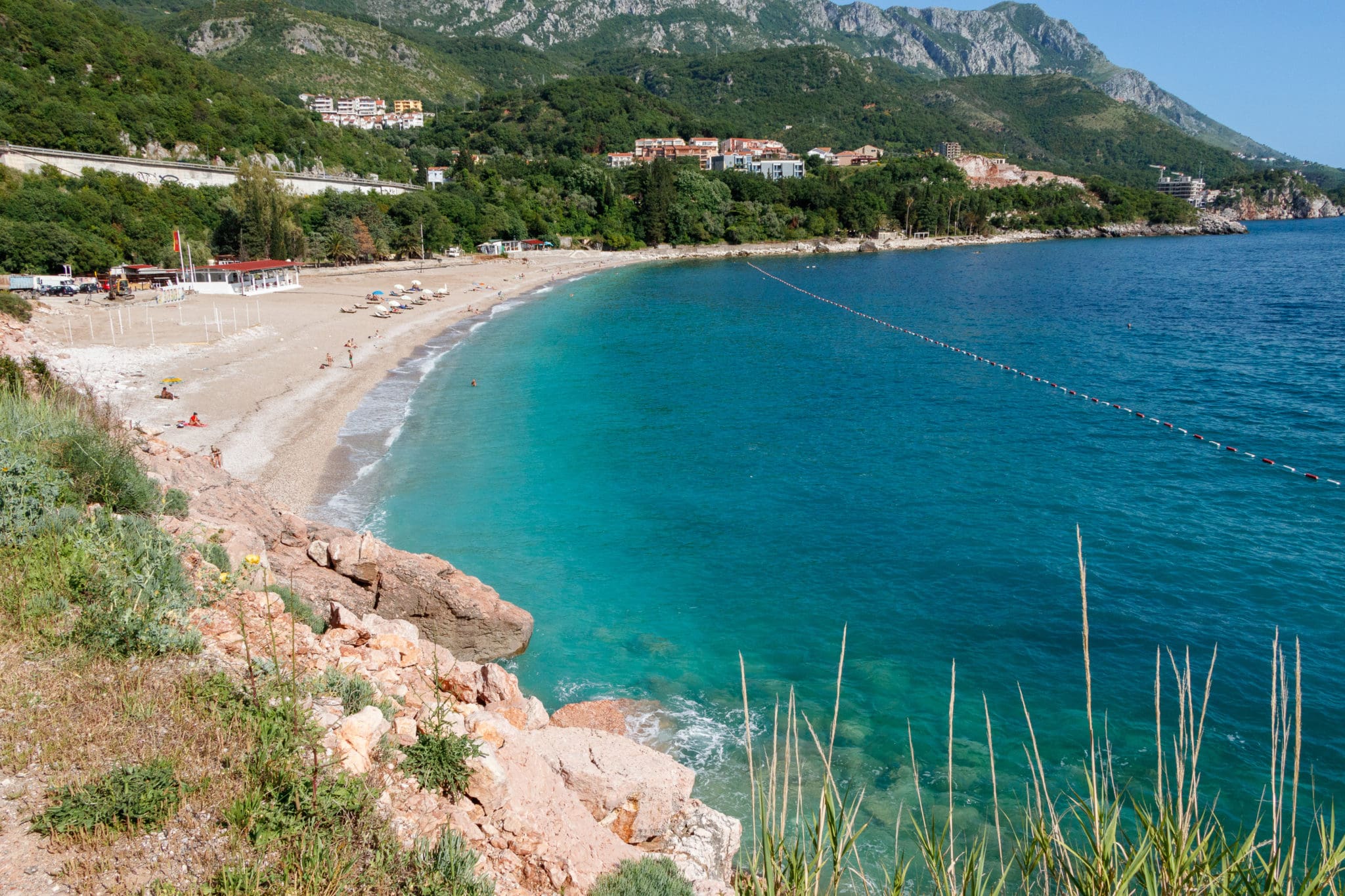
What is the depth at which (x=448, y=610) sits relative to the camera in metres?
12.9

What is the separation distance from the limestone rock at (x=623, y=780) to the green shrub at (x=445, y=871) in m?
2.25

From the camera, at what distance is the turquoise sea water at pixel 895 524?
11992mm

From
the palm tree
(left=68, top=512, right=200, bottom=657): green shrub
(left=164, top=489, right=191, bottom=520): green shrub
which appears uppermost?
the palm tree

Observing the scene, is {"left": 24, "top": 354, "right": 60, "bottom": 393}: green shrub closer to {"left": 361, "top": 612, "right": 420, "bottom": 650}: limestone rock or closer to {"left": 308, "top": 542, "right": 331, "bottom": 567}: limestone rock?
{"left": 308, "top": 542, "right": 331, "bottom": 567}: limestone rock

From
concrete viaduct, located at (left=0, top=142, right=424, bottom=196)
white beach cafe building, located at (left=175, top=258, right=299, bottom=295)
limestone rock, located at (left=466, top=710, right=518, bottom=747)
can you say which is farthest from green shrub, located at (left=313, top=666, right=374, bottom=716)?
concrete viaduct, located at (left=0, top=142, right=424, bottom=196)

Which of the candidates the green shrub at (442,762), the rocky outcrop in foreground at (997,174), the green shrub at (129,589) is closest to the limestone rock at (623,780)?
the green shrub at (442,762)

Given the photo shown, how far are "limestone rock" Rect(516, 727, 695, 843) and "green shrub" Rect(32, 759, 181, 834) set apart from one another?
312 cm

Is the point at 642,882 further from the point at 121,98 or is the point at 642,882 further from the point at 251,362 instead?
the point at 121,98

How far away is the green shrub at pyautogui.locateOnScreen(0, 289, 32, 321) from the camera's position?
32969 mm

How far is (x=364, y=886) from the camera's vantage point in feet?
15.0

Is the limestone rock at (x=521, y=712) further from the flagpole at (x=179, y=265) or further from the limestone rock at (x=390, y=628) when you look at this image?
the flagpole at (x=179, y=265)

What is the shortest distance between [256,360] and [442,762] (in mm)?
31668

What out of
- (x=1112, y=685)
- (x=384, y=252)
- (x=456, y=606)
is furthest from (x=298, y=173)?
(x=1112, y=685)

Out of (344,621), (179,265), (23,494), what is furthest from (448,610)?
(179,265)
